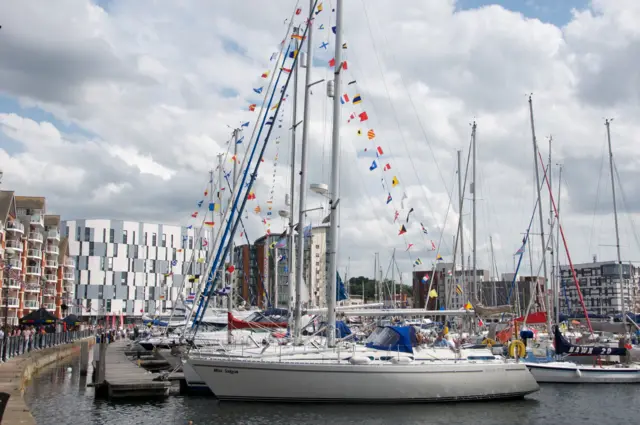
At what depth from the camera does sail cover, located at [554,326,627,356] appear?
119 ft

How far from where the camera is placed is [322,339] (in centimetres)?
2755

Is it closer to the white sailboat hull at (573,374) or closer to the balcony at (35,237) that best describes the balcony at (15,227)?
the balcony at (35,237)

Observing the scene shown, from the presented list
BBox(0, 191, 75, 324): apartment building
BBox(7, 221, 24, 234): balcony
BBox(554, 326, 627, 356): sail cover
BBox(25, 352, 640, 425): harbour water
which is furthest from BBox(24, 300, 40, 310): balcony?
BBox(554, 326, 627, 356): sail cover

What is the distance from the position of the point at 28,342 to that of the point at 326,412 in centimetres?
2886

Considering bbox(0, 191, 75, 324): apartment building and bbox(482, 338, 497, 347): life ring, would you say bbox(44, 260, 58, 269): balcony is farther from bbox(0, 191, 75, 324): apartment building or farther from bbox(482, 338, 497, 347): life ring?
bbox(482, 338, 497, 347): life ring

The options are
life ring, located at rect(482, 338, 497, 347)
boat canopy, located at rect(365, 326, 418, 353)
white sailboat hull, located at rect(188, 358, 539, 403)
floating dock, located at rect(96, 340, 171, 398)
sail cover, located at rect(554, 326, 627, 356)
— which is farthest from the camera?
life ring, located at rect(482, 338, 497, 347)

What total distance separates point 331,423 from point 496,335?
75.3 ft

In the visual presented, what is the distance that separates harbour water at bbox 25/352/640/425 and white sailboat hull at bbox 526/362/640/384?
158 inches

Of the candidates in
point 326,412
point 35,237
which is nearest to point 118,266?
point 35,237

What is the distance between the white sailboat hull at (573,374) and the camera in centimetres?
3400

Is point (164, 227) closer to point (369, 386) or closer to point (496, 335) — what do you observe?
point (496, 335)

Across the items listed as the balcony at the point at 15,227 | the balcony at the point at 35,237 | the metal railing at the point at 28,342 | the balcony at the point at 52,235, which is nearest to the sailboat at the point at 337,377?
the metal railing at the point at 28,342

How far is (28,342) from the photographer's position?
44750 mm

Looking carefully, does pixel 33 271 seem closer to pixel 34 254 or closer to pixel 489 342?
pixel 34 254
